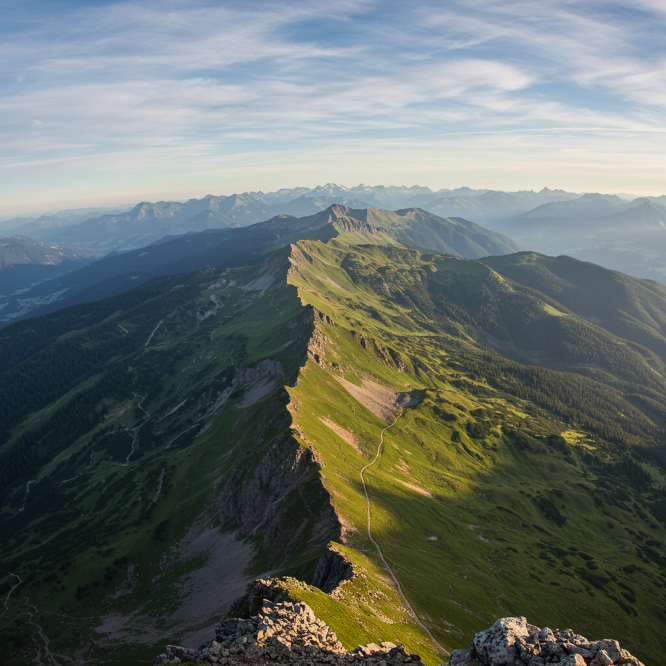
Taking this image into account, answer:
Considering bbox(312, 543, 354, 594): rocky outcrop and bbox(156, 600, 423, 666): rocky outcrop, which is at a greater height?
bbox(156, 600, 423, 666): rocky outcrop

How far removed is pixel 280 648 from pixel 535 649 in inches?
1114

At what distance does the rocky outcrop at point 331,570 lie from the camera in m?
94.8

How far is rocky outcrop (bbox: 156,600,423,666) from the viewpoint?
45031 mm

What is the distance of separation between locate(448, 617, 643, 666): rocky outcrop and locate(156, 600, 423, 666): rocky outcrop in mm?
9254

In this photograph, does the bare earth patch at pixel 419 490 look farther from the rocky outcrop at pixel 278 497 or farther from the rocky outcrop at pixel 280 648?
the rocky outcrop at pixel 280 648

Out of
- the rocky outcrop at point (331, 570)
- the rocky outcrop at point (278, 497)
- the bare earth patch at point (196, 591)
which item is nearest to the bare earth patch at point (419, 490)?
the rocky outcrop at point (278, 497)

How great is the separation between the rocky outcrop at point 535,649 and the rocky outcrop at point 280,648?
30.4ft

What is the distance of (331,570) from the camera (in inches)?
3949

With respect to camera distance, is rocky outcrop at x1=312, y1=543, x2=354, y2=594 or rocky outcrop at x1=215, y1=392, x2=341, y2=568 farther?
rocky outcrop at x1=215, y1=392, x2=341, y2=568

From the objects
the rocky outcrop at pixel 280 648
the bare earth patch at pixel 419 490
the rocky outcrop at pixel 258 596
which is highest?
the rocky outcrop at pixel 280 648

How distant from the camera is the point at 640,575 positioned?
6471 inches

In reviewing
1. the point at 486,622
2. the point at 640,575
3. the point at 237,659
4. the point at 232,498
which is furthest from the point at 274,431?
the point at 640,575

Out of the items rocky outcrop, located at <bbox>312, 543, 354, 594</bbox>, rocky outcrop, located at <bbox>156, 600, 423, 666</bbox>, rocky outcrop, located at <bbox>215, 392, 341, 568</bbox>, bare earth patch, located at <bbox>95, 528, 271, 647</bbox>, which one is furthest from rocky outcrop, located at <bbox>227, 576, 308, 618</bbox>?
rocky outcrop, located at <bbox>215, 392, 341, 568</bbox>

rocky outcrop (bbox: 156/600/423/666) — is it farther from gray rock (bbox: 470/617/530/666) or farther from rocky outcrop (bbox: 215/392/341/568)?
rocky outcrop (bbox: 215/392/341/568)
